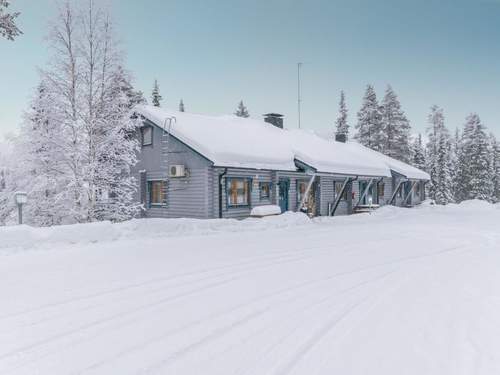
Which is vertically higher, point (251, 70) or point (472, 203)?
point (251, 70)

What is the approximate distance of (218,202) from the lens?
16.4 meters

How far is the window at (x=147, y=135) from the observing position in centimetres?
1899

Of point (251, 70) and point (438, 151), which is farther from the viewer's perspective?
point (438, 151)

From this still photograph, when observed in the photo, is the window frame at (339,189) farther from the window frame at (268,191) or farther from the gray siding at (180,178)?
the gray siding at (180,178)

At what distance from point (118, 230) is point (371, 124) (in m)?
36.8

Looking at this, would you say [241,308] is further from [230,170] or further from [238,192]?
[238,192]

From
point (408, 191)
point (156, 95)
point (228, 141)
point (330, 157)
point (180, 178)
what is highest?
point (156, 95)

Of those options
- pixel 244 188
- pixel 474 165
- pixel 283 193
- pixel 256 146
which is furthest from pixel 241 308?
pixel 474 165

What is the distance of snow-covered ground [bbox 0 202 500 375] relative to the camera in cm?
346

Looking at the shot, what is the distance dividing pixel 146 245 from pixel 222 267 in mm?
3411

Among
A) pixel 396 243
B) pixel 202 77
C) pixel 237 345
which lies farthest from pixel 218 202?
pixel 202 77

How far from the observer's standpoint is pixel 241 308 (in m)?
4.90

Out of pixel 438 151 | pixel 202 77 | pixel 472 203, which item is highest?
pixel 202 77

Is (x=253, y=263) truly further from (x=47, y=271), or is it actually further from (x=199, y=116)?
(x=199, y=116)
